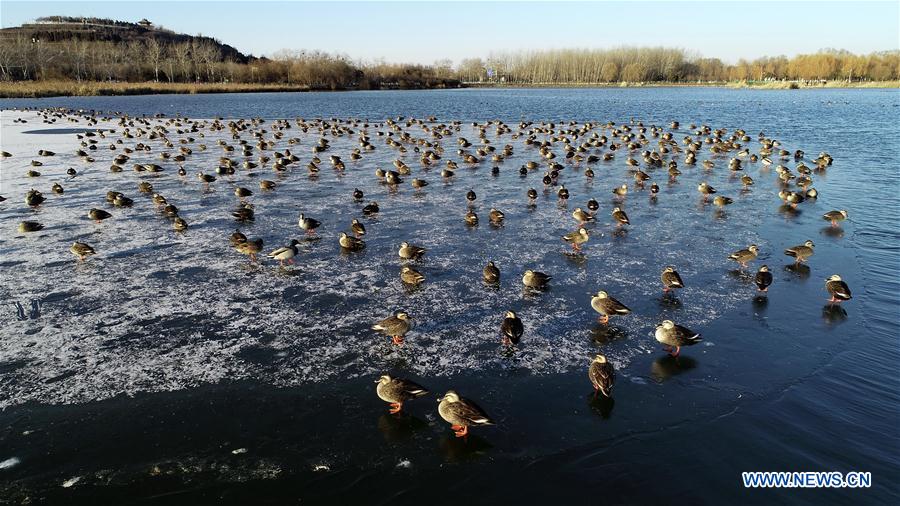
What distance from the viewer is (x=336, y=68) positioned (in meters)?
139

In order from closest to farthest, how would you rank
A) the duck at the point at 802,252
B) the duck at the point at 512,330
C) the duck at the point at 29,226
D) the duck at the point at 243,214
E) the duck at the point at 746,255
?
the duck at the point at 512,330 < the duck at the point at 746,255 < the duck at the point at 802,252 < the duck at the point at 29,226 < the duck at the point at 243,214

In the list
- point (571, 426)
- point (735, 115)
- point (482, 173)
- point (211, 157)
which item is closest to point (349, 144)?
point (211, 157)

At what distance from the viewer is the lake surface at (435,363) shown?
6.47m

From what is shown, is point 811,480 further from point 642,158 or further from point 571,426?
point 642,158

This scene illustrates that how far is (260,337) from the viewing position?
9.70 meters

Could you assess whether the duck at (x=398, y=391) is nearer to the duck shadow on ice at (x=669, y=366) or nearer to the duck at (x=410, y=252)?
the duck shadow on ice at (x=669, y=366)

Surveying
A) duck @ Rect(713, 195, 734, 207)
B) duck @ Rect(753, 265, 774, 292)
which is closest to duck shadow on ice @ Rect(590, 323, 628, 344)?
duck @ Rect(753, 265, 774, 292)

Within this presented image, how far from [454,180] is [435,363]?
16447 mm

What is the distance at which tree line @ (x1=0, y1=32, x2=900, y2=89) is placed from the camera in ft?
401

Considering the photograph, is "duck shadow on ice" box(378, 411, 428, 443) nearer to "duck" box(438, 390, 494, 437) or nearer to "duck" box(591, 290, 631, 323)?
"duck" box(438, 390, 494, 437)

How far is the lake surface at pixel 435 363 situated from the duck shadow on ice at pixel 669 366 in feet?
0.15

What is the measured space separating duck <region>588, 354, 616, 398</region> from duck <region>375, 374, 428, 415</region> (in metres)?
2.64

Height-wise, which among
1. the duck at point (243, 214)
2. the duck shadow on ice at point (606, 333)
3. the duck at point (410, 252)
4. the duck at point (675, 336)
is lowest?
the duck shadow on ice at point (606, 333)

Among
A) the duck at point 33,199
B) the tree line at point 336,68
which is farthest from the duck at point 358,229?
the tree line at point 336,68
